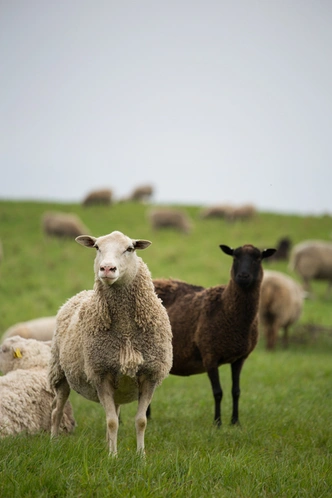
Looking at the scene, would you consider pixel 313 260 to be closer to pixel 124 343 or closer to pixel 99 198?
pixel 99 198

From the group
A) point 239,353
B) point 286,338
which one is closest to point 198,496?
point 239,353

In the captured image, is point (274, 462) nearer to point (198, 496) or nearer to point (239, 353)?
point (198, 496)

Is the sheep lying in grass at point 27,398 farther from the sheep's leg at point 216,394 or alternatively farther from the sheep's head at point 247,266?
the sheep's head at point 247,266

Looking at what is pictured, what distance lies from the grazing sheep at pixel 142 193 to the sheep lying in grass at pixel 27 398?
3352 cm

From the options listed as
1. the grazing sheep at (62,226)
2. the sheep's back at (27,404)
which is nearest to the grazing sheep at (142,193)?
the grazing sheep at (62,226)

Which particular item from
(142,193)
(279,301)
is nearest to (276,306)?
(279,301)

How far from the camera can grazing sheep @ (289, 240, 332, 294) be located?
20.1m

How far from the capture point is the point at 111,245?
538 cm

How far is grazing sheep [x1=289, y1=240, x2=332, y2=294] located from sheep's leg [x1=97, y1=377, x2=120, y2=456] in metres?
15.7

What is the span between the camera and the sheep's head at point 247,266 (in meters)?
7.52

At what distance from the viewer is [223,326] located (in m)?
7.58

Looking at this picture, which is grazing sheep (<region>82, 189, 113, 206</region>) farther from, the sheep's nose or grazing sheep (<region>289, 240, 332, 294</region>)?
the sheep's nose

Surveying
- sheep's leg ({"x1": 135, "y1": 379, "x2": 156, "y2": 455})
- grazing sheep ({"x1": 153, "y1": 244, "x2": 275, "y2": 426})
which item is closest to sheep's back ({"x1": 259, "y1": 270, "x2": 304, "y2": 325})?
grazing sheep ({"x1": 153, "y1": 244, "x2": 275, "y2": 426})

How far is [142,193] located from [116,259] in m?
35.8
